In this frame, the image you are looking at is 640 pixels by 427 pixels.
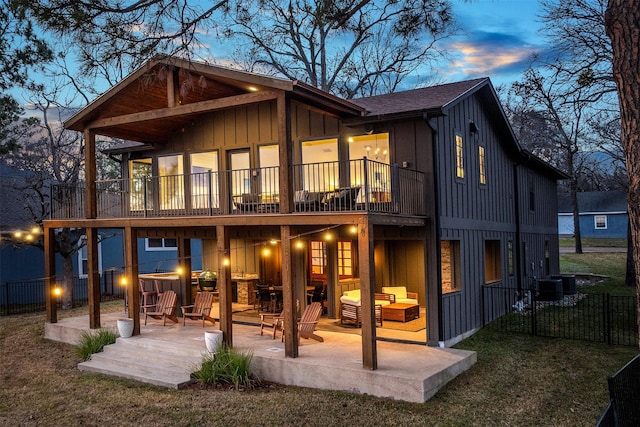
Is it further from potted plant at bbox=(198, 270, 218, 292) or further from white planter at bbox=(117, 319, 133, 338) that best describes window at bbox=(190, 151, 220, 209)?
white planter at bbox=(117, 319, 133, 338)

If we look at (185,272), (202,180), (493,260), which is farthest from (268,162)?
(493,260)

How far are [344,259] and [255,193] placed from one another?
3.18 m

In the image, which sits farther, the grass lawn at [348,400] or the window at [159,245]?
the window at [159,245]

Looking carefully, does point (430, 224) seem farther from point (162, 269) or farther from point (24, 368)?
point (162, 269)

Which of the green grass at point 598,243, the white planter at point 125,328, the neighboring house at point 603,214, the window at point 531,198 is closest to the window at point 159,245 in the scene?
the white planter at point 125,328

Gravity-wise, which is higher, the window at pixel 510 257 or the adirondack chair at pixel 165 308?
the window at pixel 510 257

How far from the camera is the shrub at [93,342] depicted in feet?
38.2

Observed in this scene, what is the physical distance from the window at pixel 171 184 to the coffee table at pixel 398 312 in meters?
6.84

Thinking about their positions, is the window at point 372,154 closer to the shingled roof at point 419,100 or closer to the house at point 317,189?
the house at point 317,189

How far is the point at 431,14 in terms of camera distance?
27.5 ft

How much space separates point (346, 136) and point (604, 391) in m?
7.55

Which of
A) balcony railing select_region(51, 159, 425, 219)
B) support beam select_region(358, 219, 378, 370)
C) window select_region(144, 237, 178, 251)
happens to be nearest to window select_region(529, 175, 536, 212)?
balcony railing select_region(51, 159, 425, 219)

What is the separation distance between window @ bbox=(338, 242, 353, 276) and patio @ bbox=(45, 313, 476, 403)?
2127mm

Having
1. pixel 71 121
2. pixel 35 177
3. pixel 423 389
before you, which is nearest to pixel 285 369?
pixel 423 389
